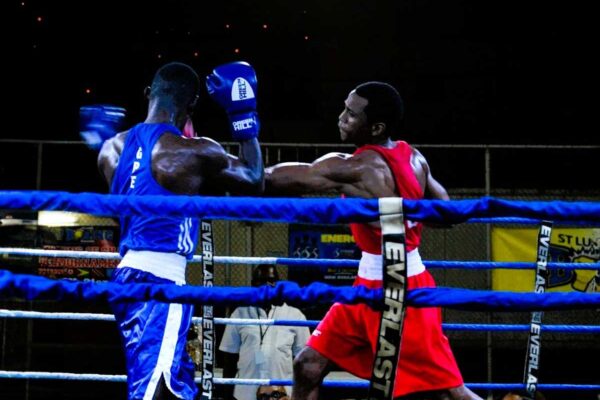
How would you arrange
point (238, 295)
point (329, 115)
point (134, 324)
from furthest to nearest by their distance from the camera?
point (329, 115) → point (134, 324) → point (238, 295)

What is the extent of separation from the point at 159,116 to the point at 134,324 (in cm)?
72

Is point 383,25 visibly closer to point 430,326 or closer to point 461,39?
point 461,39

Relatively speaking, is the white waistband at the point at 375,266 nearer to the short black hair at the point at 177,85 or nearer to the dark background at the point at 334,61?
the short black hair at the point at 177,85

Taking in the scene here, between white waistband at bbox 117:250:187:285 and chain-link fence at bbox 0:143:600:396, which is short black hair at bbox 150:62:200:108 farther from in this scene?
chain-link fence at bbox 0:143:600:396

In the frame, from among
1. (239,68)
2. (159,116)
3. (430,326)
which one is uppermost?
(239,68)

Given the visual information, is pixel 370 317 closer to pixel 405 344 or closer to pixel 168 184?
pixel 405 344

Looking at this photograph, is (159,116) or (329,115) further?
(329,115)

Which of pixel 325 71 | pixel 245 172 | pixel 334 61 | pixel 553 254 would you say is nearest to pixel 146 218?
pixel 245 172

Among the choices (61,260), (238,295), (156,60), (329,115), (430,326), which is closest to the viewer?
(238,295)

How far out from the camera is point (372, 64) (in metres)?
11.7

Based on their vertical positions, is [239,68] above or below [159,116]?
above

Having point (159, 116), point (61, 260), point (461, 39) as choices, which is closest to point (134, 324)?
point (159, 116)

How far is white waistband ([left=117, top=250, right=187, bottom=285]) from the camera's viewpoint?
2248 mm

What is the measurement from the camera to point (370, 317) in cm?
245
